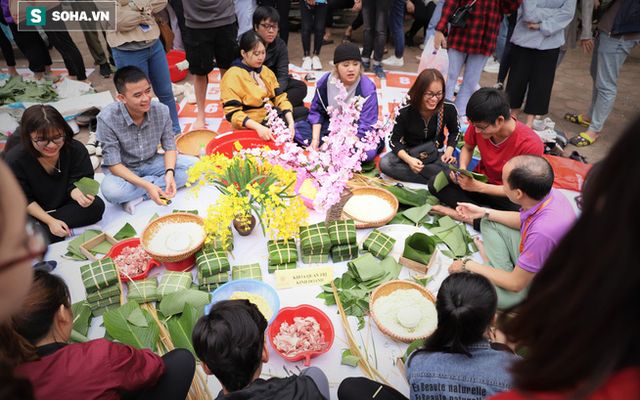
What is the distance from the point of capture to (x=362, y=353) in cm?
174

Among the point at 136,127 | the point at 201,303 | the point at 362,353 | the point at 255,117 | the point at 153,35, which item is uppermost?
the point at 153,35

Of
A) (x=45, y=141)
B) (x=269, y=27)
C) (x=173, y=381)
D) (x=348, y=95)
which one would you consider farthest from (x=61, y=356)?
(x=269, y=27)

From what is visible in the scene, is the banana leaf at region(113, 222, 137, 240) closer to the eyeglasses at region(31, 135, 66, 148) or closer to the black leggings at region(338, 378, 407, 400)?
the eyeglasses at region(31, 135, 66, 148)

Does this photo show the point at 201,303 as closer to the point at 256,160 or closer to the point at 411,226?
the point at 256,160

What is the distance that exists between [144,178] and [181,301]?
1202mm

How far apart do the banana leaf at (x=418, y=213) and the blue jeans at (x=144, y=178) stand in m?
1.56

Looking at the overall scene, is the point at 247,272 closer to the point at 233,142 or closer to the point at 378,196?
the point at 378,196

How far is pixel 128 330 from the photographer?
1696mm

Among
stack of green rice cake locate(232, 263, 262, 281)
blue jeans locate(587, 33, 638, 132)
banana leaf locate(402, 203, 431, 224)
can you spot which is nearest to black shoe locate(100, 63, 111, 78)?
stack of green rice cake locate(232, 263, 262, 281)

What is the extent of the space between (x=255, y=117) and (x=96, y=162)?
1.43m

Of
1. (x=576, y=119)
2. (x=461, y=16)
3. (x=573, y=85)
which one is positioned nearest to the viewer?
(x=461, y=16)

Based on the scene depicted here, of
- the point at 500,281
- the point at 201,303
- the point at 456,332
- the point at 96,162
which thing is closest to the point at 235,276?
the point at 201,303

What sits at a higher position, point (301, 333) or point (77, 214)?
point (77, 214)

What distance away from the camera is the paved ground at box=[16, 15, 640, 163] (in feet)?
13.8
